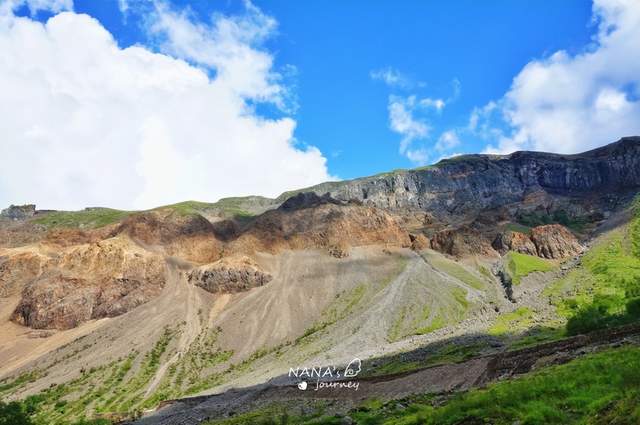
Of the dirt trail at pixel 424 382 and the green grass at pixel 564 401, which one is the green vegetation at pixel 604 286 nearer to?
the dirt trail at pixel 424 382

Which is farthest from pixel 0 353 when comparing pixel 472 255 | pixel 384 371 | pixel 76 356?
pixel 472 255

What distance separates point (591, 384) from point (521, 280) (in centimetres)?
15244

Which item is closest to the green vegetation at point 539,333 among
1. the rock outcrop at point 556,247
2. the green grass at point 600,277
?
the green grass at point 600,277

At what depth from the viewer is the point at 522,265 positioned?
582ft

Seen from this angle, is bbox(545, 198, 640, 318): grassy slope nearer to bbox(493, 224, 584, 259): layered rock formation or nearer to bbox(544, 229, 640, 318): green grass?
bbox(544, 229, 640, 318): green grass

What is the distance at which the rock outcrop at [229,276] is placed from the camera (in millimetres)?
181000

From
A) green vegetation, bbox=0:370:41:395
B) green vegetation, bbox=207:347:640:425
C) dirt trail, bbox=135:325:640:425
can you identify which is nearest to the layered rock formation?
dirt trail, bbox=135:325:640:425

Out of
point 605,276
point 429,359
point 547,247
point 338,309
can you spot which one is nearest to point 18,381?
point 338,309

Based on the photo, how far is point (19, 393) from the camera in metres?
122

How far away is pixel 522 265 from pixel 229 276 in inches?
4023

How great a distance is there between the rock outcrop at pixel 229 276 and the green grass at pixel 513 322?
280 ft

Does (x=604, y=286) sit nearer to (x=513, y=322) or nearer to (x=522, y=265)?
(x=513, y=322)

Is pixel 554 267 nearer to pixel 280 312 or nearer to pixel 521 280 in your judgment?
pixel 521 280

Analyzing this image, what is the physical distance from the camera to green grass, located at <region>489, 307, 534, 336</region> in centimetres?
10625
